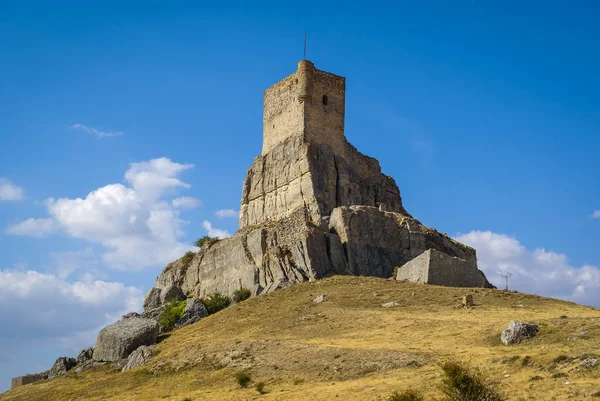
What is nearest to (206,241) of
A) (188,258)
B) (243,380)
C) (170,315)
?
(188,258)

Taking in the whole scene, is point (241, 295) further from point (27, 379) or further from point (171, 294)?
point (27, 379)

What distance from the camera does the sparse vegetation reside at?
54.7 meters

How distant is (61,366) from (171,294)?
12.3 meters

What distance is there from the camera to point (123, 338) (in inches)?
Answer: 1896

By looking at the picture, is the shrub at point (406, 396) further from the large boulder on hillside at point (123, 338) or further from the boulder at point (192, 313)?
the boulder at point (192, 313)

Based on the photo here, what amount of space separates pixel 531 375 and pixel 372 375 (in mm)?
6338

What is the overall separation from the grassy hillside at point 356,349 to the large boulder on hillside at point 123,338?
1326mm

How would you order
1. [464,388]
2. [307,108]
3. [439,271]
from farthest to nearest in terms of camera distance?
[307,108] < [439,271] < [464,388]

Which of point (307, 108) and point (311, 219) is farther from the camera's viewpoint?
point (307, 108)

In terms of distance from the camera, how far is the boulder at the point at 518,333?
A: 32.2 m

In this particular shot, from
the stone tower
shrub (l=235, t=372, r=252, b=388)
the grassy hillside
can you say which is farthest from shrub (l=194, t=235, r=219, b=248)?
shrub (l=235, t=372, r=252, b=388)

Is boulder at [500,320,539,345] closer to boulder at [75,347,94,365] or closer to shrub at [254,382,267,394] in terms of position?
shrub at [254,382,267,394]

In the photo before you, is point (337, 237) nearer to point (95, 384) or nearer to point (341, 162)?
point (341, 162)

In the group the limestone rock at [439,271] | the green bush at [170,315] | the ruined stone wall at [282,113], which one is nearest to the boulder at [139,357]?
the green bush at [170,315]
